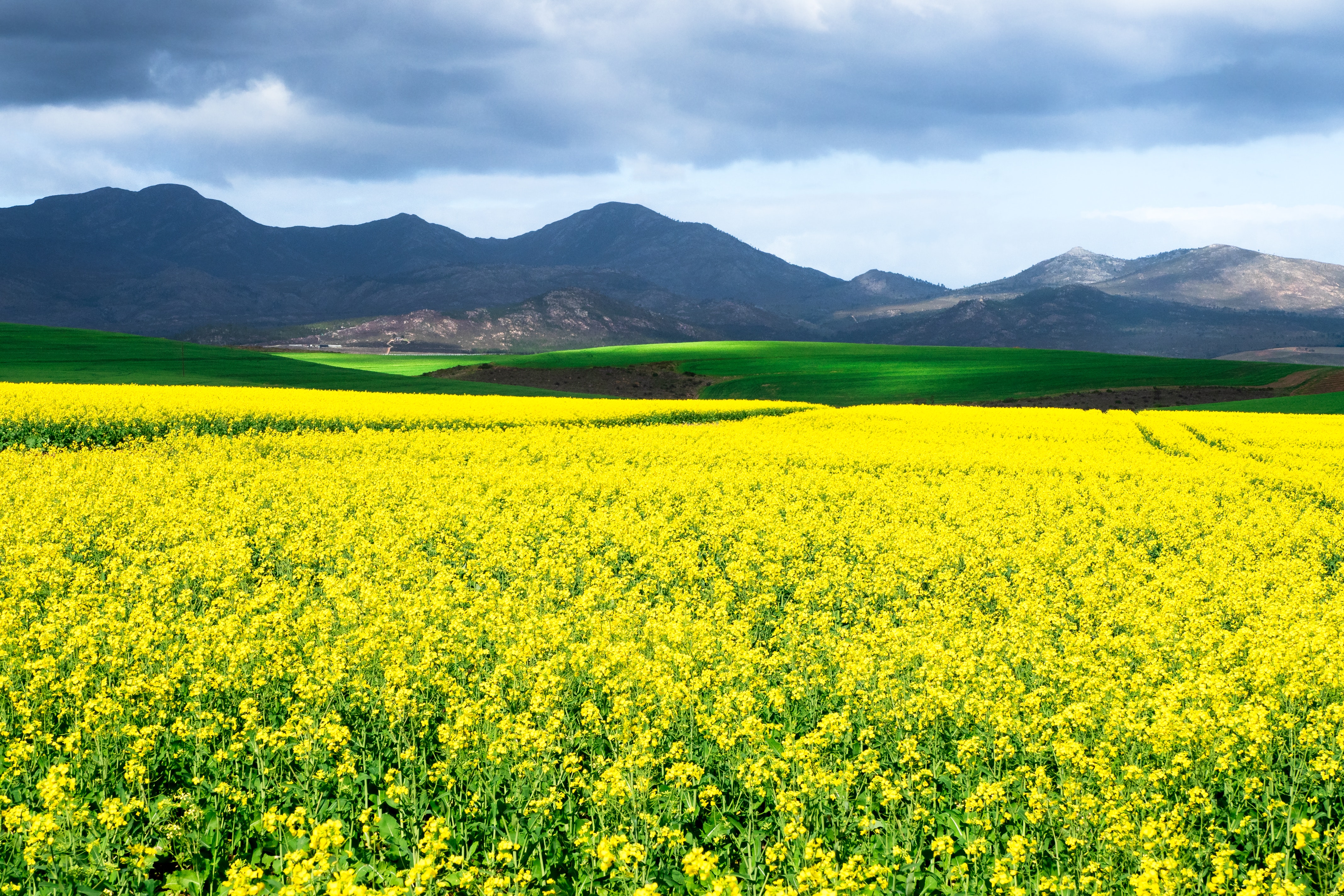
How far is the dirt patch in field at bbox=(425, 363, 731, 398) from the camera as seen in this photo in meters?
93.6

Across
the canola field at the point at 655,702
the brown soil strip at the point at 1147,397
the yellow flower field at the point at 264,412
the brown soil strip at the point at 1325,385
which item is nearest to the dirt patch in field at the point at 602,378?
the brown soil strip at the point at 1147,397

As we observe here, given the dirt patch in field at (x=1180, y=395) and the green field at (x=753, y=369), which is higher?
the green field at (x=753, y=369)

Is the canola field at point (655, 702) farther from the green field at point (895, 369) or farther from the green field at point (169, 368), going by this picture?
the green field at point (895, 369)

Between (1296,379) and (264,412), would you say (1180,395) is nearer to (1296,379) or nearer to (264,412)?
(1296,379)

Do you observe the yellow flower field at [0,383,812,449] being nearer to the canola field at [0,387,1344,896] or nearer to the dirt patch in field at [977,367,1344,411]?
the canola field at [0,387,1344,896]

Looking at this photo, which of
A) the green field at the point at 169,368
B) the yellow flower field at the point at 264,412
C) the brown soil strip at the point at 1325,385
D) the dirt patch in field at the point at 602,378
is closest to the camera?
the yellow flower field at the point at 264,412

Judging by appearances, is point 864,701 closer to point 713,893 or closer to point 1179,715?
point 1179,715

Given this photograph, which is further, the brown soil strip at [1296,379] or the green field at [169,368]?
the brown soil strip at [1296,379]

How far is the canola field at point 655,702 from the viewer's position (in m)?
6.46

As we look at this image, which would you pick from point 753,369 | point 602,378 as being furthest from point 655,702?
point 753,369

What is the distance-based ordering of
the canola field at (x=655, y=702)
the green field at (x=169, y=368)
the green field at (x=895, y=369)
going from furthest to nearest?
the green field at (x=895, y=369) → the green field at (x=169, y=368) → the canola field at (x=655, y=702)

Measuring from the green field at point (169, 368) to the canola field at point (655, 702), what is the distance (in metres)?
50.6

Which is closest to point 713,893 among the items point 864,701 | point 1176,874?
point 1176,874

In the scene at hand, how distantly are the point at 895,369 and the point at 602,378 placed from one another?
3564 centimetres
